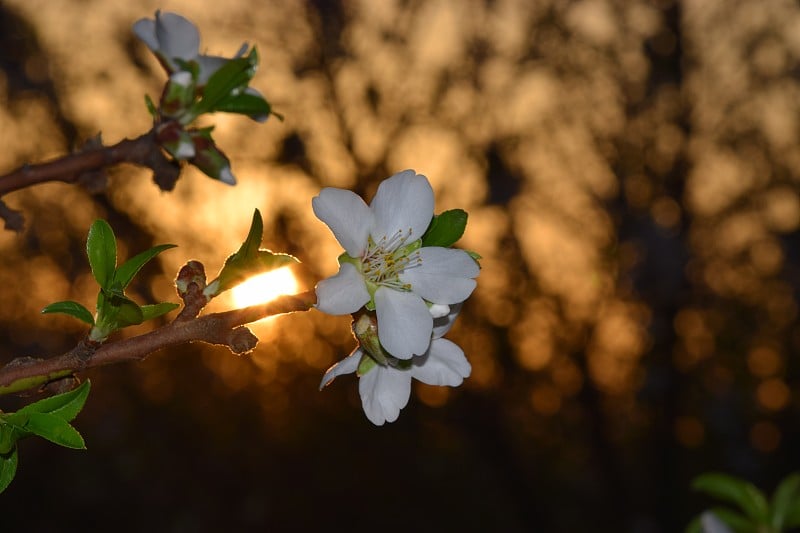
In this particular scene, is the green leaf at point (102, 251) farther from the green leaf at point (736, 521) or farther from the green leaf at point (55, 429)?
the green leaf at point (736, 521)

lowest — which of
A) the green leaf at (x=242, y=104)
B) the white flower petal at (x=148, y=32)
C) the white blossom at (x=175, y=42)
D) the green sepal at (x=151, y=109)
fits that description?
the green leaf at (x=242, y=104)

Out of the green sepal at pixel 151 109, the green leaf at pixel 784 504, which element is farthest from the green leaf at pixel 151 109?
the green leaf at pixel 784 504

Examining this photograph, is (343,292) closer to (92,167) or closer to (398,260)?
(398,260)

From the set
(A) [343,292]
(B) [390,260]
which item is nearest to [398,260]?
(B) [390,260]

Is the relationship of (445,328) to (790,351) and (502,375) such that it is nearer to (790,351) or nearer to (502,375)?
(502,375)

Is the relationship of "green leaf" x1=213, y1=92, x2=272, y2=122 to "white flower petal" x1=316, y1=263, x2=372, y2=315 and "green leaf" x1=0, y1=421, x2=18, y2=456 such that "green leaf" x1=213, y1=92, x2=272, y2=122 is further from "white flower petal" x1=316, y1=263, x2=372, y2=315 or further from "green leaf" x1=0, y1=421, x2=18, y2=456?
"green leaf" x1=0, y1=421, x2=18, y2=456

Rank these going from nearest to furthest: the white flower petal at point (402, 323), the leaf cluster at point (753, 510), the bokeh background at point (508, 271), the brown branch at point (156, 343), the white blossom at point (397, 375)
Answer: the brown branch at point (156, 343) → the white flower petal at point (402, 323) → the white blossom at point (397, 375) → the leaf cluster at point (753, 510) → the bokeh background at point (508, 271)

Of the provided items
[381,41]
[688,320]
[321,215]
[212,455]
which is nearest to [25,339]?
[212,455]
